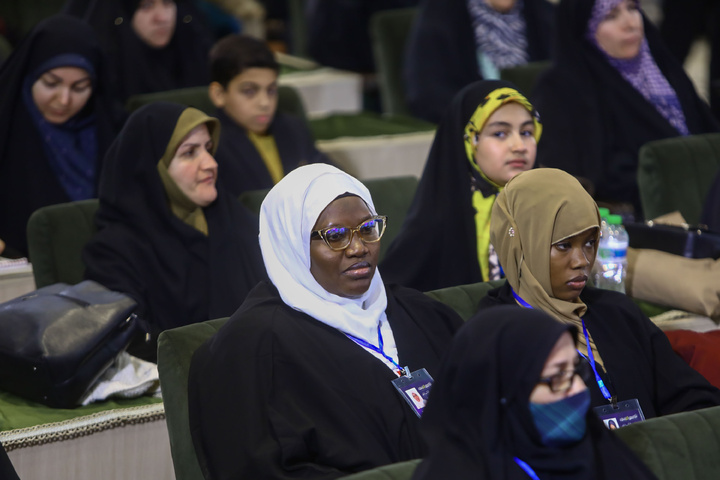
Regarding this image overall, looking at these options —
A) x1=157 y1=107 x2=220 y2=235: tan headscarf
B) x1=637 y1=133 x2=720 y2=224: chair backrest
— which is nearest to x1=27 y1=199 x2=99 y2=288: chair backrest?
x1=157 y1=107 x2=220 y2=235: tan headscarf

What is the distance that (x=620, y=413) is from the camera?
2311 mm

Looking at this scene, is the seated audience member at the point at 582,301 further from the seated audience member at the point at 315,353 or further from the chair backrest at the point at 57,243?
the chair backrest at the point at 57,243

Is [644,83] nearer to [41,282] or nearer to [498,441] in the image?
[41,282]

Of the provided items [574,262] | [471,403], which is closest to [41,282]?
[574,262]

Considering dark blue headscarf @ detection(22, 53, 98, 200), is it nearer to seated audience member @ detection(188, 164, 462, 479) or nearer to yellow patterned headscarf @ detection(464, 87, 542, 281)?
yellow patterned headscarf @ detection(464, 87, 542, 281)

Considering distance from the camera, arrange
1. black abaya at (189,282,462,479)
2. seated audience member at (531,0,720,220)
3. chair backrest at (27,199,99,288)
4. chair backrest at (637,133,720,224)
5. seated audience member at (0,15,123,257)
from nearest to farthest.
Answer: black abaya at (189,282,462,479), chair backrest at (27,199,99,288), chair backrest at (637,133,720,224), seated audience member at (0,15,123,257), seated audience member at (531,0,720,220)

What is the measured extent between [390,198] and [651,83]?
1.51 meters

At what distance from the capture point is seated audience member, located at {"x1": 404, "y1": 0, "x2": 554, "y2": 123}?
534 cm

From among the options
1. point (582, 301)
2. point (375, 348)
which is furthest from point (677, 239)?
point (375, 348)

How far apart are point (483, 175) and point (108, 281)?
3.79 feet

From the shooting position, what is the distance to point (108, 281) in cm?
310

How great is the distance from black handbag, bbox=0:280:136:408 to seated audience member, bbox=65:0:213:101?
249cm

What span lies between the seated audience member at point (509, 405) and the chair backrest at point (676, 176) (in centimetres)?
213

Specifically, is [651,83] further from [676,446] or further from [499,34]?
[676,446]
